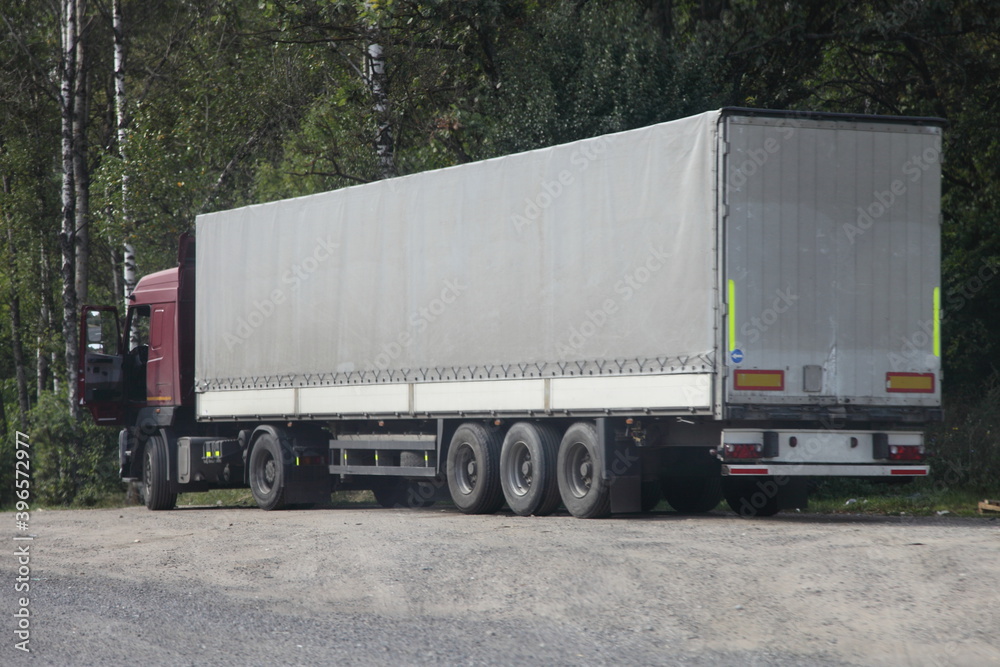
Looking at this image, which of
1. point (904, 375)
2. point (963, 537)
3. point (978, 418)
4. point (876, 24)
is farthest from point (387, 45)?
point (963, 537)

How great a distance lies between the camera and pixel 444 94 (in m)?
23.8

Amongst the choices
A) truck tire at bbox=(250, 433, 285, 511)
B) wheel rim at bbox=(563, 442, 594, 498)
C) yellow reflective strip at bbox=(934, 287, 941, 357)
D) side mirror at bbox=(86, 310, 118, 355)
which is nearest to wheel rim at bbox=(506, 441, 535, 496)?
wheel rim at bbox=(563, 442, 594, 498)

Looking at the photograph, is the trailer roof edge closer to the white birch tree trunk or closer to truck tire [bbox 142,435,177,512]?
truck tire [bbox 142,435,177,512]

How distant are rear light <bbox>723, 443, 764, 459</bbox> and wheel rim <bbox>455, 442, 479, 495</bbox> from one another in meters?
3.74

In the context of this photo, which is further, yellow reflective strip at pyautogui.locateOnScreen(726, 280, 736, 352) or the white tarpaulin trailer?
the white tarpaulin trailer

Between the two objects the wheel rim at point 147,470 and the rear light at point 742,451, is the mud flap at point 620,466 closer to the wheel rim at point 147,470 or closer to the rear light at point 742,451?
the rear light at point 742,451

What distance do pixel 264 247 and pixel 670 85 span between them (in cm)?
620

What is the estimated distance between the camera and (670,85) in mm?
19672

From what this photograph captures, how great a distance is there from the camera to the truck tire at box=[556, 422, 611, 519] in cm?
1352

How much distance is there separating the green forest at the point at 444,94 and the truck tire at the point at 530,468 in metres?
3.82

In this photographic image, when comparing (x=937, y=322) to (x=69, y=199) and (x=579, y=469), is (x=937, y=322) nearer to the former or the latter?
(x=579, y=469)

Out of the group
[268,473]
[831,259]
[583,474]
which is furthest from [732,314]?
[268,473]

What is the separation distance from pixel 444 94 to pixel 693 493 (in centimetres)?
1045

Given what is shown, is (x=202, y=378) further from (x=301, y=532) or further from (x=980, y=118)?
(x=980, y=118)
